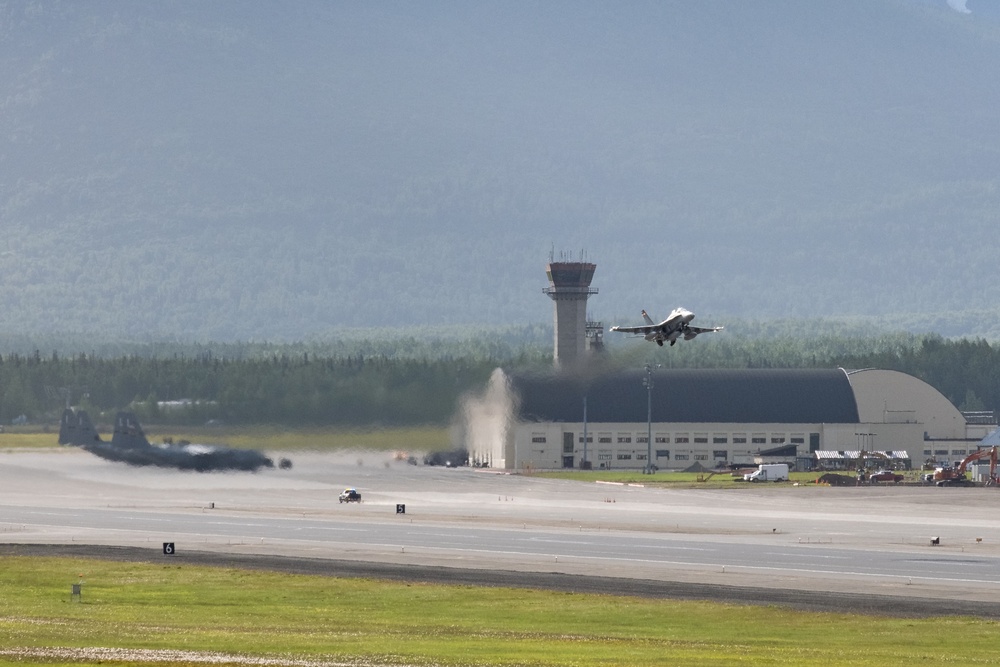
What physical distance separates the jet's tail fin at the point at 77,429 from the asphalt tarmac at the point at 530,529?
1725mm

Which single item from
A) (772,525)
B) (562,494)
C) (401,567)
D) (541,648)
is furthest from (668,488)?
(541,648)

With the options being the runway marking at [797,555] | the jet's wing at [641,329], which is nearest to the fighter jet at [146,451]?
the runway marking at [797,555]

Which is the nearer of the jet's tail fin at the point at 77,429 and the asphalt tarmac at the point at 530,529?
the asphalt tarmac at the point at 530,529

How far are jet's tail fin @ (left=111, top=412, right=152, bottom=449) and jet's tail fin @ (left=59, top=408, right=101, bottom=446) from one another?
4990 millimetres

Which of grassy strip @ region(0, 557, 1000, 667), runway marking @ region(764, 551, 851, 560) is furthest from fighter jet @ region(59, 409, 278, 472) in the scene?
grassy strip @ region(0, 557, 1000, 667)

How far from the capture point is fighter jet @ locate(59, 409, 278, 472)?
153 metres

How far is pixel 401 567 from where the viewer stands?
287 feet

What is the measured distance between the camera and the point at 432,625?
66500 mm

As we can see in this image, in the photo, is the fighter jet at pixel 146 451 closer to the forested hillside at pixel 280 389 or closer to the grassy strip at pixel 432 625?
the forested hillside at pixel 280 389

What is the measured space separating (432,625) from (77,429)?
361 feet

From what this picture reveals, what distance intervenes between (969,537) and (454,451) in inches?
3063

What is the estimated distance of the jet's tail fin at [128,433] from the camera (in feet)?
524

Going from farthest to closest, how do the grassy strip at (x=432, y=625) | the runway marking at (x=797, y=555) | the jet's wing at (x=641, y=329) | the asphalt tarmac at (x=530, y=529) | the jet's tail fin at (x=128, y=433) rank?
1. the jet's tail fin at (x=128, y=433)
2. the runway marking at (x=797, y=555)
3. the asphalt tarmac at (x=530, y=529)
4. the jet's wing at (x=641, y=329)
5. the grassy strip at (x=432, y=625)

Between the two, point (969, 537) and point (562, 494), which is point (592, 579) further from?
point (562, 494)
